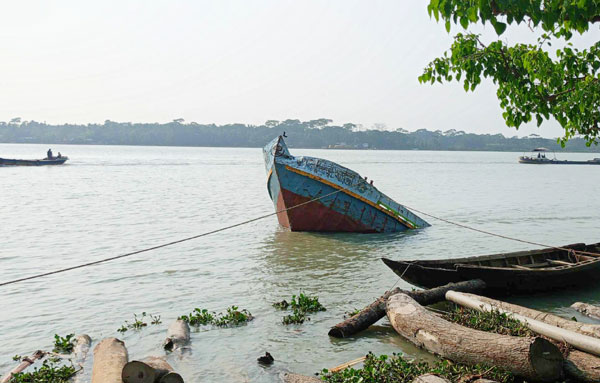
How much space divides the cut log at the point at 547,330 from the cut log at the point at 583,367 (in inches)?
3.5

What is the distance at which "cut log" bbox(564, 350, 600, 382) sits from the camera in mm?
5973

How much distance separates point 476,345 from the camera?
655 centimetres

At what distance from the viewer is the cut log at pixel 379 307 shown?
8.39 m

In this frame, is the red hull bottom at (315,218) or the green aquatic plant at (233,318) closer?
the green aquatic plant at (233,318)

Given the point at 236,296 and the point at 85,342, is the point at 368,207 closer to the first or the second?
the point at 236,296

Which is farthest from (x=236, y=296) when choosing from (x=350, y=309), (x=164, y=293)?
(x=350, y=309)

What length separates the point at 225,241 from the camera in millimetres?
17922

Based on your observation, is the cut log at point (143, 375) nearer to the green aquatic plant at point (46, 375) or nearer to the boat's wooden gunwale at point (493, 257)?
the green aquatic plant at point (46, 375)

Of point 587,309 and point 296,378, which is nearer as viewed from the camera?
point 296,378

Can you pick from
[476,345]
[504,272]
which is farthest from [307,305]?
[476,345]

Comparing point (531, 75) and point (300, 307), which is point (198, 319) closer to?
point (300, 307)

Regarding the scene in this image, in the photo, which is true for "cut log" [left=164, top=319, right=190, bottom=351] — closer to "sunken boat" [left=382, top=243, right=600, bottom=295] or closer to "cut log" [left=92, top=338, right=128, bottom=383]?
"cut log" [left=92, top=338, right=128, bottom=383]

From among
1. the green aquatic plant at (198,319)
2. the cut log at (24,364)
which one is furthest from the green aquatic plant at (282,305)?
the cut log at (24,364)

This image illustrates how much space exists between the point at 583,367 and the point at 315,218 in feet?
40.6
